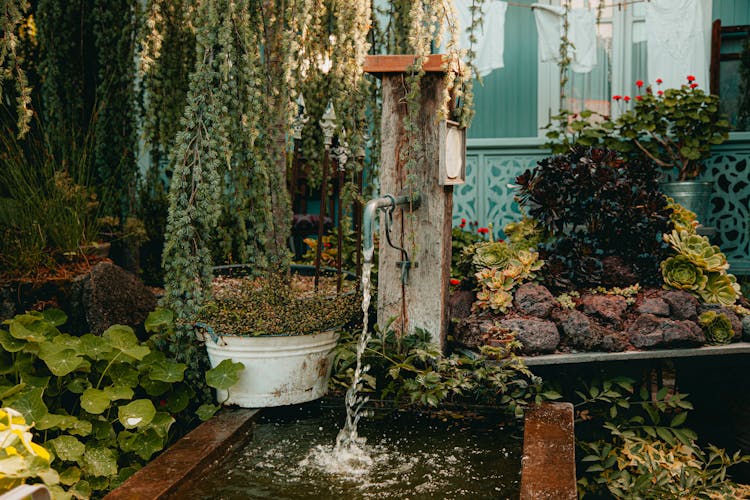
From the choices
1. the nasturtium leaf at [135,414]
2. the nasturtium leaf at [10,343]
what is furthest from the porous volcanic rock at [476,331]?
the nasturtium leaf at [10,343]

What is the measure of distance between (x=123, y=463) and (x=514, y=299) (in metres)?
2.03

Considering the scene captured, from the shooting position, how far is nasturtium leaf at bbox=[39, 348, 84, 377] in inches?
114

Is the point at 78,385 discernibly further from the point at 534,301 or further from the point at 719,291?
the point at 719,291

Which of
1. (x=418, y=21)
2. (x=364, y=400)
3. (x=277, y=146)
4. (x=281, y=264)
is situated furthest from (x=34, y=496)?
(x=277, y=146)

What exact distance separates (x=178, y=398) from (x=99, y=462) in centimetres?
53

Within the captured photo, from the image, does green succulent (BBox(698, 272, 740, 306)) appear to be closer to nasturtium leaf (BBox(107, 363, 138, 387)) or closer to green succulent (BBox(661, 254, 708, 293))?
green succulent (BBox(661, 254, 708, 293))

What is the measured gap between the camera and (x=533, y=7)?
645cm

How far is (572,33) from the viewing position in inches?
256

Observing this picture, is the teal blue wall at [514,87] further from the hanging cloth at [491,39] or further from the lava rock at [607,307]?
the lava rock at [607,307]

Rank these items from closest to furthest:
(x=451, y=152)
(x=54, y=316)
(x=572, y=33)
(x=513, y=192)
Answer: (x=54, y=316), (x=451, y=152), (x=513, y=192), (x=572, y=33)

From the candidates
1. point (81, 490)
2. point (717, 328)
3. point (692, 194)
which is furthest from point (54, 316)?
point (692, 194)

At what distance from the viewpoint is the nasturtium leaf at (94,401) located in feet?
9.30

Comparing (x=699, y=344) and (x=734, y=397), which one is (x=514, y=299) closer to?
(x=699, y=344)

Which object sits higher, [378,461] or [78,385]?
[78,385]
